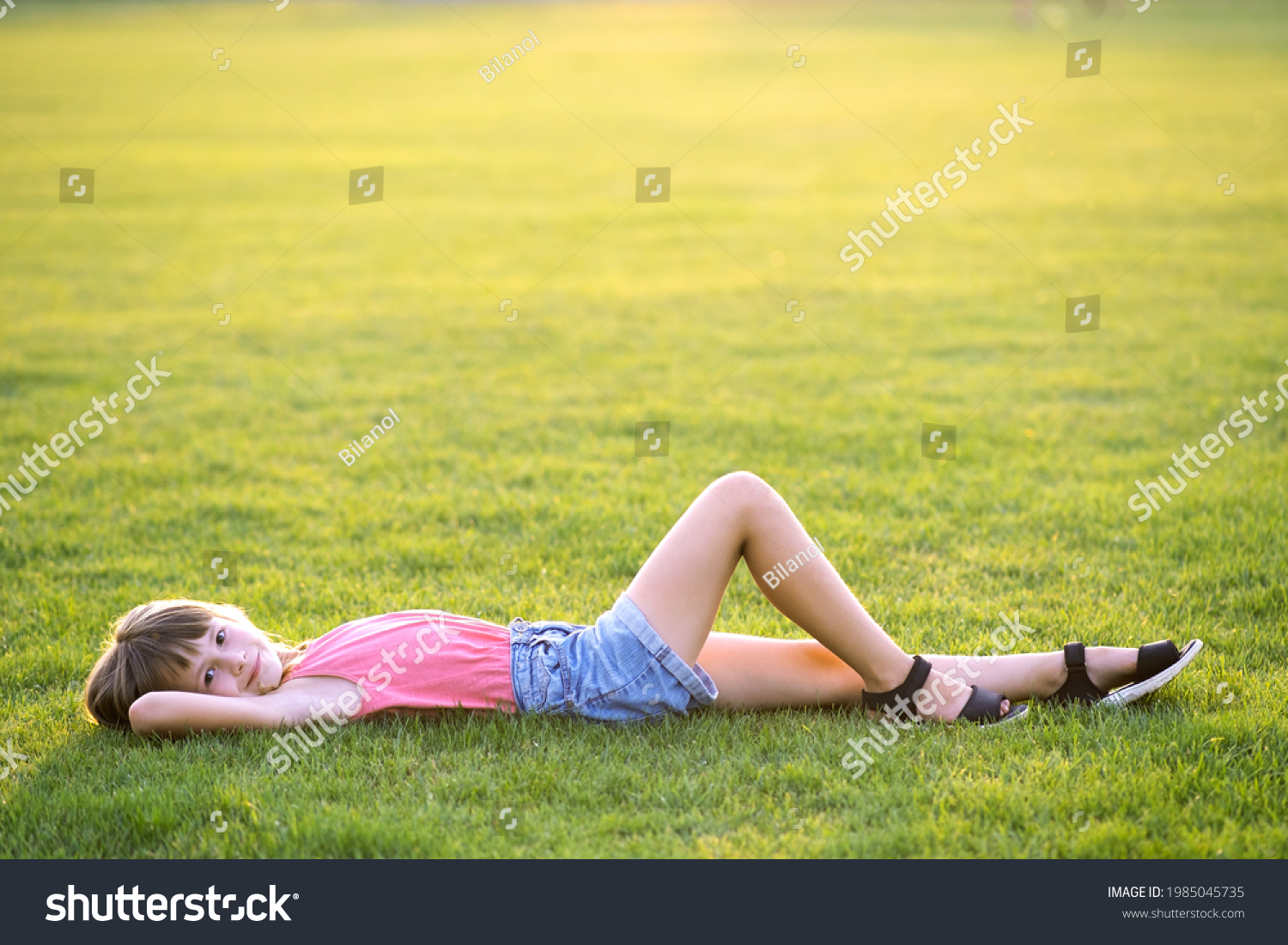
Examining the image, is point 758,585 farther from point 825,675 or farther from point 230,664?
point 230,664

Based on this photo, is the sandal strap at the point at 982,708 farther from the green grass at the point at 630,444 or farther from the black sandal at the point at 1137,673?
the black sandal at the point at 1137,673

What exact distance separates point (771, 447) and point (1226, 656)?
2.98 metres

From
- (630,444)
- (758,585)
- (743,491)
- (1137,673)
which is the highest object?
(743,491)

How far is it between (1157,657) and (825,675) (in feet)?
3.55

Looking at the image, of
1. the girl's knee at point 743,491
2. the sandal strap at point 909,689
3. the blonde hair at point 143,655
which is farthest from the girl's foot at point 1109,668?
the blonde hair at point 143,655

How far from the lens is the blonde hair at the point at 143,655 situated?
379 centimetres

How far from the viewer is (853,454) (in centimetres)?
651

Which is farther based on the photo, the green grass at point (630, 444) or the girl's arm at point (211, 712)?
the girl's arm at point (211, 712)

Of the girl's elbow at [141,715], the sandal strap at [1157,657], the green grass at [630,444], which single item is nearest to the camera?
the green grass at [630,444]

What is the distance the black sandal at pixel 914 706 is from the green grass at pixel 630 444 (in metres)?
0.10

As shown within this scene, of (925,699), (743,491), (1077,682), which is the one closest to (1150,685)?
(1077,682)

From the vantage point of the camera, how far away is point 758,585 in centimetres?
373

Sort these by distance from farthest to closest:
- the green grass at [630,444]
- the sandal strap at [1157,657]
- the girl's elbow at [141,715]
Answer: the sandal strap at [1157,657] → the girl's elbow at [141,715] → the green grass at [630,444]

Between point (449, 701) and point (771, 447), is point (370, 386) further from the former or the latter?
point (449, 701)
